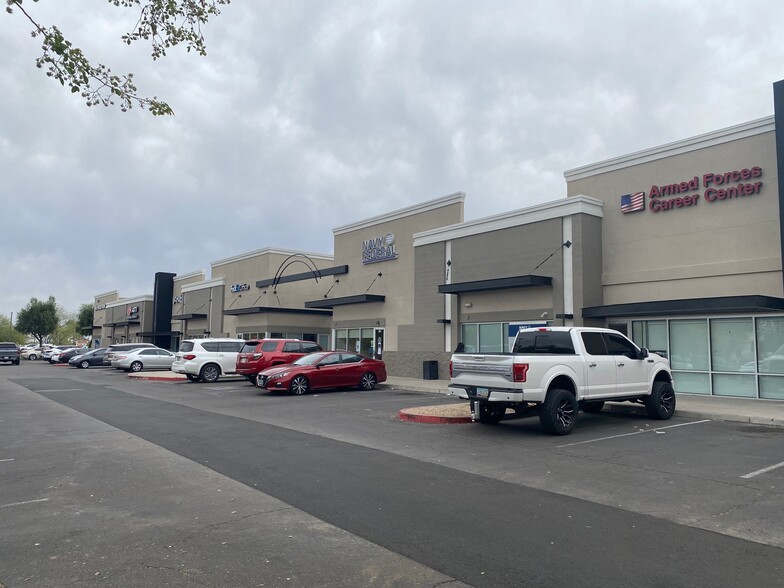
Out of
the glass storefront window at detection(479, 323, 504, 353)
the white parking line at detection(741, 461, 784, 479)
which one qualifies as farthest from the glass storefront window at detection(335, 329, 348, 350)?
the white parking line at detection(741, 461, 784, 479)

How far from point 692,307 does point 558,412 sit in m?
7.85

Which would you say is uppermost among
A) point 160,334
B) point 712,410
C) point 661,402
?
point 160,334

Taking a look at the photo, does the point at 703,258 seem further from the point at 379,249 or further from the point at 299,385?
the point at 379,249

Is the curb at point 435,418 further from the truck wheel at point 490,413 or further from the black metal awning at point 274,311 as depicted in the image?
the black metal awning at point 274,311

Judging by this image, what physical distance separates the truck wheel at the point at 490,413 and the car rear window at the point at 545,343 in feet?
4.17

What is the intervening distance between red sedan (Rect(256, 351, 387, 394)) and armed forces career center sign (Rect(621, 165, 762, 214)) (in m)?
10.3

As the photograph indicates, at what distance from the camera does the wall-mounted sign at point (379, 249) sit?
2911cm

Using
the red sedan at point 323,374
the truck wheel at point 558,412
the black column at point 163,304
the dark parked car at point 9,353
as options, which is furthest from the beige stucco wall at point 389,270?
the black column at point 163,304

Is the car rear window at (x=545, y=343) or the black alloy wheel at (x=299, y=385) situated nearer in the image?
the car rear window at (x=545, y=343)

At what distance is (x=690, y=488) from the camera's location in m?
7.35

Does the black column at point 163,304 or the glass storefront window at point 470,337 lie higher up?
the black column at point 163,304

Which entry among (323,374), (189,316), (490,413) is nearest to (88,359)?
(189,316)

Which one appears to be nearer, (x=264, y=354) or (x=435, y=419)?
(x=435, y=419)

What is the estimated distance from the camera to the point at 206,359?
25.1 metres
